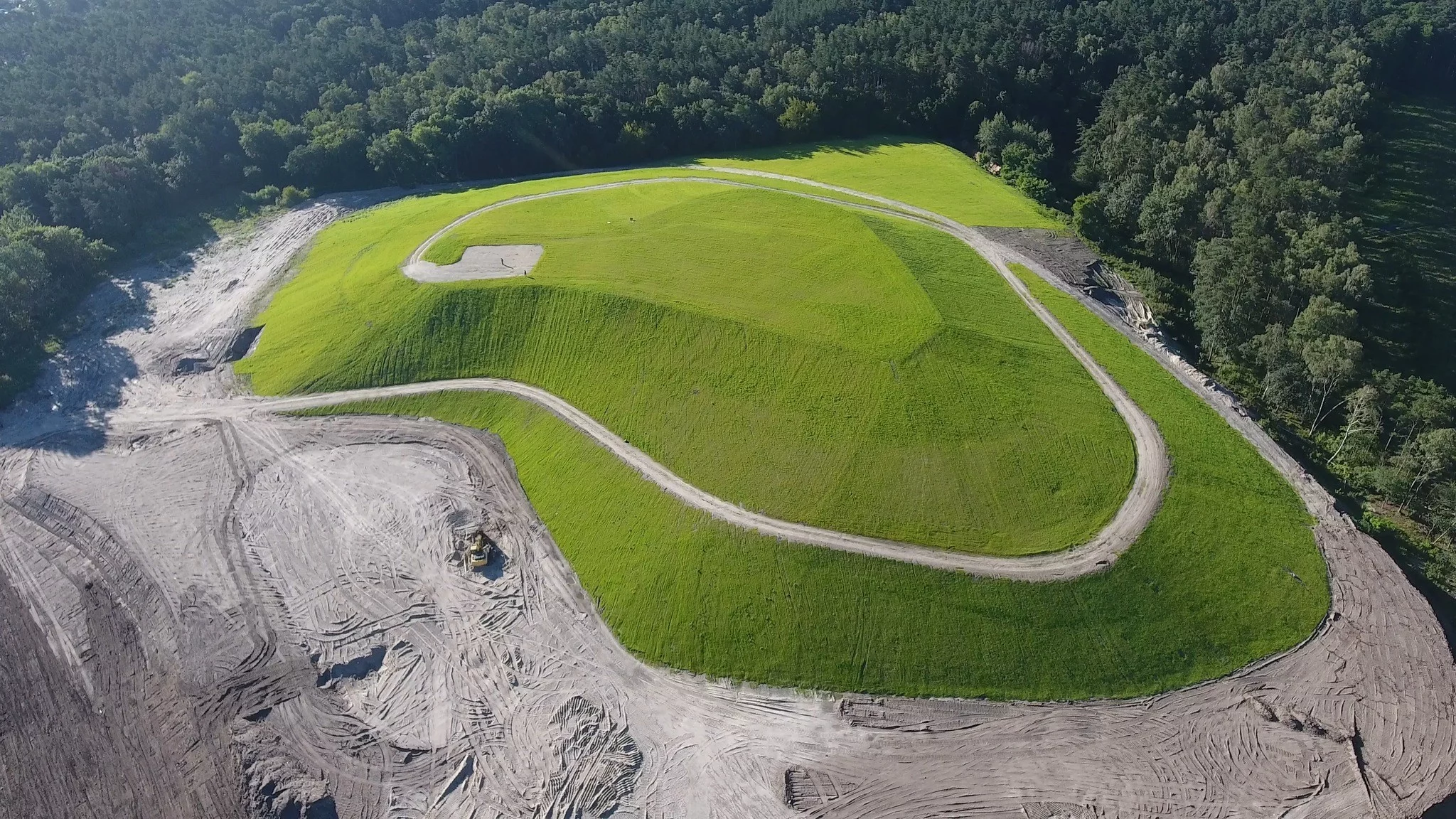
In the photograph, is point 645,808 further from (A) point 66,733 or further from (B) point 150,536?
(B) point 150,536

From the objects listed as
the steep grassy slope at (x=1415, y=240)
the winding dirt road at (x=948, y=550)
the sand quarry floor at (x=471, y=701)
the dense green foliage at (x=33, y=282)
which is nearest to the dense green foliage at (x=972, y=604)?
the winding dirt road at (x=948, y=550)

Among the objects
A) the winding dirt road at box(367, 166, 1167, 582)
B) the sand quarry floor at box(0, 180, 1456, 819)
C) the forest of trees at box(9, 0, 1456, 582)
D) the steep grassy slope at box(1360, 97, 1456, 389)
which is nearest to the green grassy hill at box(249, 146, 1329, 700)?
the winding dirt road at box(367, 166, 1167, 582)

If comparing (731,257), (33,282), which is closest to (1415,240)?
(731,257)

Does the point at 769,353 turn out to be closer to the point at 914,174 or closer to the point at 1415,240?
the point at 914,174

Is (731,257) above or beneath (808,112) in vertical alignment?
beneath

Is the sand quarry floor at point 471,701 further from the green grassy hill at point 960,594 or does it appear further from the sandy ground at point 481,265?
the sandy ground at point 481,265

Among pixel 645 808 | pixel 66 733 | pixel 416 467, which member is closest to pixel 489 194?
pixel 416 467
